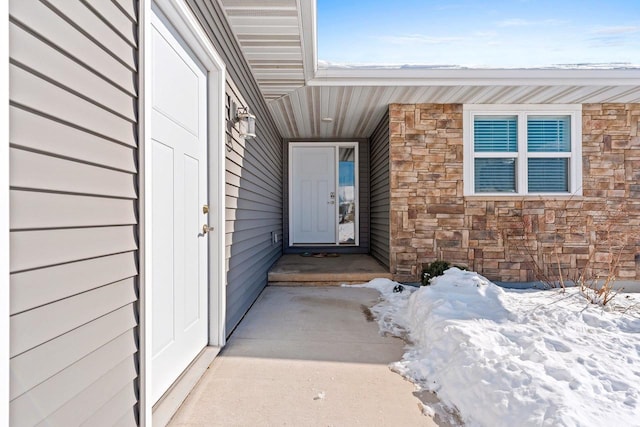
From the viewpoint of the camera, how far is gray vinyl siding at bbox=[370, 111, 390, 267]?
4654 mm

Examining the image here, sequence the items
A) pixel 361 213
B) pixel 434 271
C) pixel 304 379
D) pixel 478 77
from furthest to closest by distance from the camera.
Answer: pixel 361 213 → pixel 434 271 → pixel 478 77 → pixel 304 379

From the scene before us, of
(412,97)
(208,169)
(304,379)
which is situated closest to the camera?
(304,379)

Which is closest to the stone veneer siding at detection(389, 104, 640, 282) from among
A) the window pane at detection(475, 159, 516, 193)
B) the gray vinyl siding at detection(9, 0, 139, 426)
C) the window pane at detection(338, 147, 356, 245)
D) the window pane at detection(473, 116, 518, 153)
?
the window pane at detection(475, 159, 516, 193)

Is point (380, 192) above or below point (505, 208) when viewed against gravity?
above

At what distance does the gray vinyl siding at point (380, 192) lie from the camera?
15.3 feet

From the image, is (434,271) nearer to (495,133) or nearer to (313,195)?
(495,133)

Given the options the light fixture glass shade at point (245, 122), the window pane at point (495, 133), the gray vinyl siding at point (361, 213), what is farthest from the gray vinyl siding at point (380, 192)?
the light fixture glass shade at point (245, 122)

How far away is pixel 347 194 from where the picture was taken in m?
6.23

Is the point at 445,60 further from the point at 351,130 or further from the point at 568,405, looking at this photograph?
the point at 568,405

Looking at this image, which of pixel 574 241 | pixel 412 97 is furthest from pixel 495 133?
pixel 574 241

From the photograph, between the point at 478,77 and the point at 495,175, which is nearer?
the point at 478,77

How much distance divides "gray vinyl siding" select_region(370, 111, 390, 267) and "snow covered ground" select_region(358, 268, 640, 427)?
63.5 inches

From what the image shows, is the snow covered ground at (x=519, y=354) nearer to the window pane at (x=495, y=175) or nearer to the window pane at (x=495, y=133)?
the window pane at (x=495, y=175)

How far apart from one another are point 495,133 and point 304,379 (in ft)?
12.8
